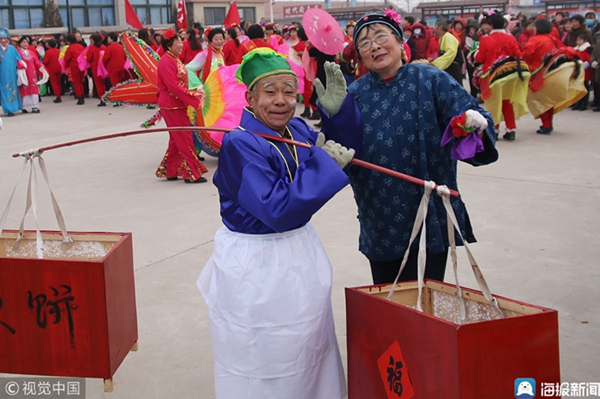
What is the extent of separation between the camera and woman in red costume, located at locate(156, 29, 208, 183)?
6.06 metres

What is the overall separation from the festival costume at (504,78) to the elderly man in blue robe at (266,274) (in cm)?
625

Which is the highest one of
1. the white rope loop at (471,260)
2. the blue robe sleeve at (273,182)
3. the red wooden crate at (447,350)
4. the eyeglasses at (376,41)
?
the eyeglasses at (376,41)

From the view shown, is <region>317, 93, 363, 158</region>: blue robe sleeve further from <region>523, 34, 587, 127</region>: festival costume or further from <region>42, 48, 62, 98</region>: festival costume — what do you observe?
<region>42, 48, 62, 98</region>: festival costume

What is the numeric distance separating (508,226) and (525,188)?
46.5 inches

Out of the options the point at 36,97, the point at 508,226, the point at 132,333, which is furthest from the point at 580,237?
the point at 36,97

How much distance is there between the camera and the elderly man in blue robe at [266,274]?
2068 millimetres

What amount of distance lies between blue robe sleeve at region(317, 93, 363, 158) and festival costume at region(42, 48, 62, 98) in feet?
45.5

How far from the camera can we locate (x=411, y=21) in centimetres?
1207

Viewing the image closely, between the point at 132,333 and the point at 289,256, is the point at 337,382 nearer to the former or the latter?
the point at 289,256

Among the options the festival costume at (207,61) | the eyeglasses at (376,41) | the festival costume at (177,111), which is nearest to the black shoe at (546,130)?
the festival costume at (207,61)

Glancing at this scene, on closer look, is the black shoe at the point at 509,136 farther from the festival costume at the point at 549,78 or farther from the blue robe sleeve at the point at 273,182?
the blue robe sleeve at the point at 273,182

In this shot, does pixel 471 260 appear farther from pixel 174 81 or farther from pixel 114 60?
pixel 114 60

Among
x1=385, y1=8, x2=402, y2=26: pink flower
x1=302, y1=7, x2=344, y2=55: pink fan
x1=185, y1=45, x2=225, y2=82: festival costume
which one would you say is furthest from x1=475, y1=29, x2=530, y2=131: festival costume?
x1=385, y1=8, x2=402, y2=26: pink flower

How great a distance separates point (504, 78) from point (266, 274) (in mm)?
6544
